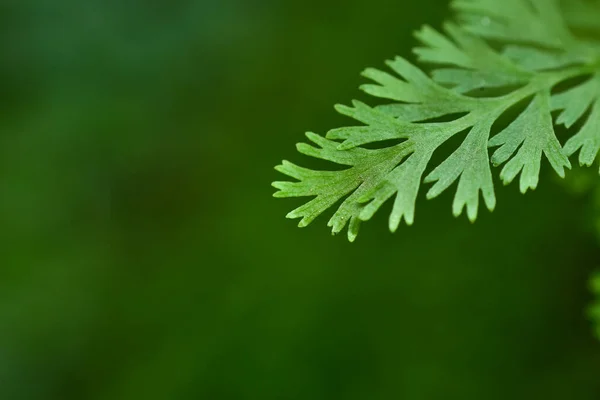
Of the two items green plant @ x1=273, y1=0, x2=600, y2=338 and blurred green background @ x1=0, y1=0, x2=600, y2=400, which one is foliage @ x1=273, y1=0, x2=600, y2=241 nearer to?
green plant @ x1=273, y1=0, x2=600, y2=338

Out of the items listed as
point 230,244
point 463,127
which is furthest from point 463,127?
point 230,244

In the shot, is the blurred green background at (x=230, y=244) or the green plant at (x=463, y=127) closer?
the green plant at (x=463, y=127)

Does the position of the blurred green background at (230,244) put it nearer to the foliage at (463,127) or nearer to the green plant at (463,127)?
the green plant at (463,127)

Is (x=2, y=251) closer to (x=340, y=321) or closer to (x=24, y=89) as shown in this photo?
(x=24, y=89)

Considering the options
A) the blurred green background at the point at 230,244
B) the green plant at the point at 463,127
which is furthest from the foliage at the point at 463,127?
the blurred green background at the point at 230,244

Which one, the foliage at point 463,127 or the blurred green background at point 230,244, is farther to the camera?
the blurred green background at point 230,244

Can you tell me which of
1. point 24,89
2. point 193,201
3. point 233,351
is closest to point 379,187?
point 233,351
